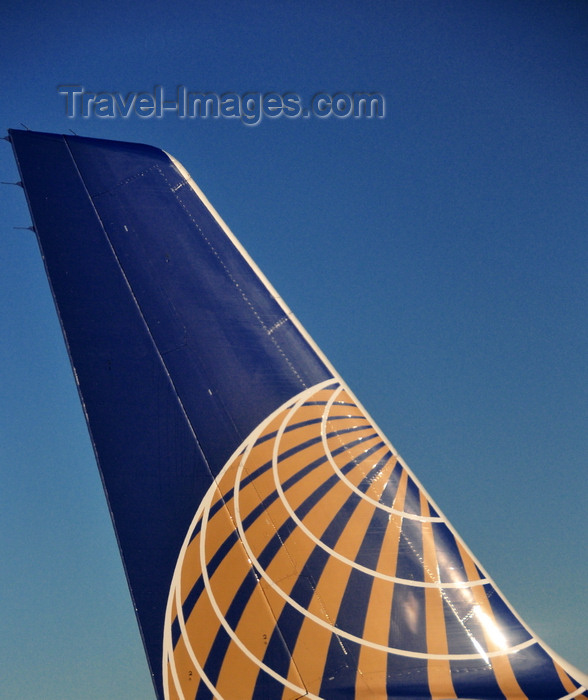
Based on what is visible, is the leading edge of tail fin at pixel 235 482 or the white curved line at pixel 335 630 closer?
the white curved line at pixel 335 630

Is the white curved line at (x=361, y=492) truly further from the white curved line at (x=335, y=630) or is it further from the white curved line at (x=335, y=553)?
the white curved line at (x=335, y=630)

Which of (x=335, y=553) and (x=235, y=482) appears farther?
(x=235, y=482)

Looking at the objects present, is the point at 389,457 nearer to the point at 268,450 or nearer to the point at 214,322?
the point at 268,450

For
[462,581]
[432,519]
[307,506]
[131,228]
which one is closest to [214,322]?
[131,228]

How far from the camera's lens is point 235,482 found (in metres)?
8.81

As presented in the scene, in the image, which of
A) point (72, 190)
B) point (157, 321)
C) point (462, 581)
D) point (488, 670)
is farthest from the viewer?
point (72, 190)

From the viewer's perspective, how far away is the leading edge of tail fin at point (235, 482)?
309 inches

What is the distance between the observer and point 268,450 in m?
8.91

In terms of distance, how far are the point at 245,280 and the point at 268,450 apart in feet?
7.30

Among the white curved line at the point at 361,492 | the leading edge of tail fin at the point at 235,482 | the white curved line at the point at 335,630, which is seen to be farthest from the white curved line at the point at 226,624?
the white curved line at the point at 361,492

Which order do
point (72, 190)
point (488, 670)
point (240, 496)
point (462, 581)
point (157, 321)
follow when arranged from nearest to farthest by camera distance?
1. point (488, 670)
2. point (462, 581)
3. point (240, 496)
4. point (157, 321)
5. point (72, 190)

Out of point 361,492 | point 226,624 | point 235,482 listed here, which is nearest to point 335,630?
point 226,624

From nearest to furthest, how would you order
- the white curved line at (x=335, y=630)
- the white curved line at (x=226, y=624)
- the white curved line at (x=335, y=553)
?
1. the white curved line at (x=335, y=630)
2. the white curved line at (x=226, y=624)
3. the white curved line at (x=335, y=553)

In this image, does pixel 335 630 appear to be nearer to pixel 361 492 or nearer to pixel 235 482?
pixel 361 492
